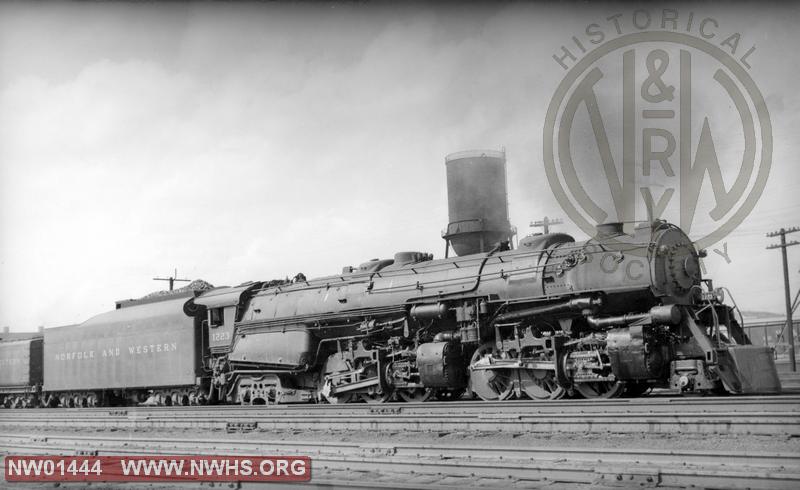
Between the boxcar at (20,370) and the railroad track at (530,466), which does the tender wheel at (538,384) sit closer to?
the railroad track at (530,466)

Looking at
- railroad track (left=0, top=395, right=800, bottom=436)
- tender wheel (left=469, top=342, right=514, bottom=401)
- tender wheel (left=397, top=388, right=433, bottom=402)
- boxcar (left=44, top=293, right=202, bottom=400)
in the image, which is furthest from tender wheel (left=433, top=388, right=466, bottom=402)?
boxcar (left=44, top=293, right=202, bottom=400)

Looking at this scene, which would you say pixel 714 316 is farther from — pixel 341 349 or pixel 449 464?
pixel 341 349

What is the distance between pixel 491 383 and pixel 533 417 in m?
3.49

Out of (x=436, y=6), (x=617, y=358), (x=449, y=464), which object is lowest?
(x=449, y=464)

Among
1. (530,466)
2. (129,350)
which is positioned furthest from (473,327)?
(129,350)

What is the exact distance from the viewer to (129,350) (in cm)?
2170

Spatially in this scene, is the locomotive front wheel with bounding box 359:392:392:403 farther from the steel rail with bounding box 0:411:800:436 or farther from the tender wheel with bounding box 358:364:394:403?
the steel rail with bounding box 0:411:800:436

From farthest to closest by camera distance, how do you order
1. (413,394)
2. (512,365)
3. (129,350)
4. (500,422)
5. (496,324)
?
(129,350), (413,394), (496,324), (512,365), (500,422)

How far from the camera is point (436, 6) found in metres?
8.36

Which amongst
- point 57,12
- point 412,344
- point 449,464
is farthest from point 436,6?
point 412,344

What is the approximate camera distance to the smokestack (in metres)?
16.0

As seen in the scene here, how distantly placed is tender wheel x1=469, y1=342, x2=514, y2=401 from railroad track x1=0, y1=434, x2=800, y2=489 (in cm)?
398

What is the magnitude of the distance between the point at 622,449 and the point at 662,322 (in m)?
4.09

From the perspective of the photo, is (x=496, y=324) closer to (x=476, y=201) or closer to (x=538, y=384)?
(x=538, y=384)
